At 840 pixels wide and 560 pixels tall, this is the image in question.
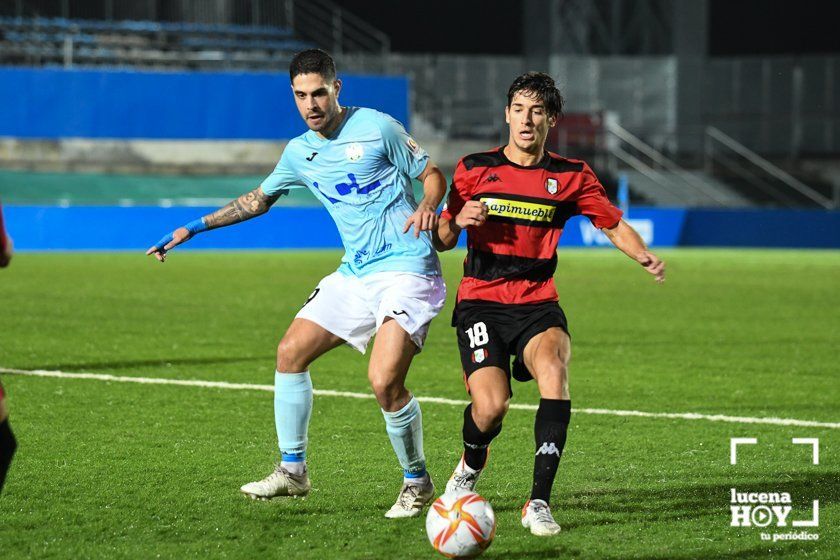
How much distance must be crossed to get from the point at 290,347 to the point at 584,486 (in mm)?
1471

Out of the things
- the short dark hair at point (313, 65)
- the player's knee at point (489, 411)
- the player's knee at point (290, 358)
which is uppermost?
the short dark hair at point (313, 65)

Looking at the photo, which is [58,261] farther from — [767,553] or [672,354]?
[767,553]

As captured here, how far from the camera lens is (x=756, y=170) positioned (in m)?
38.2

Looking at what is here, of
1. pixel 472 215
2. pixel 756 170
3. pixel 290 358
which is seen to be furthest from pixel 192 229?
pixel 756 170

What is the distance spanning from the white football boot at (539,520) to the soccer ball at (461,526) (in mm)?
236

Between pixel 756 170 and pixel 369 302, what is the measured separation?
34.0m

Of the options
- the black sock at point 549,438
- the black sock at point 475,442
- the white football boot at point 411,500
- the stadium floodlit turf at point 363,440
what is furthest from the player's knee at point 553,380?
the white football boot at point 411,500

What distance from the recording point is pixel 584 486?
609 cm

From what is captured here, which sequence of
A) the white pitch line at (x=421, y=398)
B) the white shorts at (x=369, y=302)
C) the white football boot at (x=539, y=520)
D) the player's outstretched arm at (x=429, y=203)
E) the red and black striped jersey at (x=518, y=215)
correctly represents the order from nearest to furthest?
1. the white football boot at (x=539, y=520)
2. the player's outstretched arm at (x=429, y=203)
3. the red and black striped jersey at (x=518, y=215)
4. the white shorts at (x=369, y=302)
5. the white pitch line at (x=421, y=398)

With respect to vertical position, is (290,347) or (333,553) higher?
(290,347)

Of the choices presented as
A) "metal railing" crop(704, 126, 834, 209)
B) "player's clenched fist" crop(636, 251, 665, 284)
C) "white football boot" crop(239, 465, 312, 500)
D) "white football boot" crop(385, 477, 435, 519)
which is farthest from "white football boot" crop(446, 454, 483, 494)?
"metal railing" crop(704, 126, 834, 209)

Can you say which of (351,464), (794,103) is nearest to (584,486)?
(351,464)

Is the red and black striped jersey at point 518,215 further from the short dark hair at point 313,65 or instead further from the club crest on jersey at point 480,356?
the short dark hair at point 313,65

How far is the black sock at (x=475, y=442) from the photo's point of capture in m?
5.57
